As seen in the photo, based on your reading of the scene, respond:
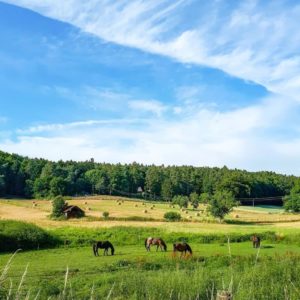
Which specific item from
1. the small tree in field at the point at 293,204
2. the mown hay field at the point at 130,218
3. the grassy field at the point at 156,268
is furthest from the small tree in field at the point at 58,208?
the small tree in field at the point at 293,204

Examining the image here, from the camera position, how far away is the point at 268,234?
51.8 metres

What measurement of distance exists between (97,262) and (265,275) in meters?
20.3

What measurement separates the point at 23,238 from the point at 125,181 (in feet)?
381

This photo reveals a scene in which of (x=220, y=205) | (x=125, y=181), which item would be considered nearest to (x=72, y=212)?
(x=220, y=205)

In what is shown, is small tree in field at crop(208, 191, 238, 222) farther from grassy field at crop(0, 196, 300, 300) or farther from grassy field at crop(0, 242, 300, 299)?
grassy field at crop(0, 242, 300, 299)

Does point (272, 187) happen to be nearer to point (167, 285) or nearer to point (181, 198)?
point (181, 198)

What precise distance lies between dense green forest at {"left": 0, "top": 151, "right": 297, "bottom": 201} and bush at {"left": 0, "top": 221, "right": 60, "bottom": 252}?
265 ft

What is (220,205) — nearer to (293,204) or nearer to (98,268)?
(293,204)

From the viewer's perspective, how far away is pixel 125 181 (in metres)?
161

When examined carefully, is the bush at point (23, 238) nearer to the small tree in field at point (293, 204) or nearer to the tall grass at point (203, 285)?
the tall grass at point (203, 285)

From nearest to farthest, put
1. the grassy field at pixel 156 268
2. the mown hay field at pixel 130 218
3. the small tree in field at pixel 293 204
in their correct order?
the grassy field at pixel 156 268
the mown hay field at pixel 130 218
the small tree in field at pixel 293 204

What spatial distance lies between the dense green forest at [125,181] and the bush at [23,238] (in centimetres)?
8074

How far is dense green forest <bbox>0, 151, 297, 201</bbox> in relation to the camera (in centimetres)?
13675

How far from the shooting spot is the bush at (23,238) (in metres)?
44.0
